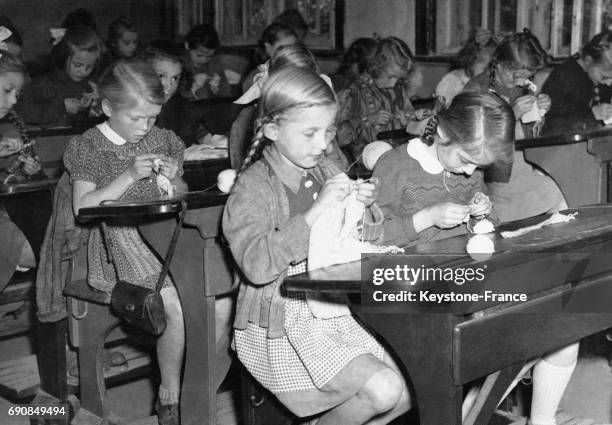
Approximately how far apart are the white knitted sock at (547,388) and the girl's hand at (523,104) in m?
2.16

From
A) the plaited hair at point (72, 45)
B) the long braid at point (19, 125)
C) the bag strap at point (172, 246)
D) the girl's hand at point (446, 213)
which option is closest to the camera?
the girl's hand at point (446, 213)

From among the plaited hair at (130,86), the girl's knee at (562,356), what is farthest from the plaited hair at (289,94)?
the girl's knee at (562,356)

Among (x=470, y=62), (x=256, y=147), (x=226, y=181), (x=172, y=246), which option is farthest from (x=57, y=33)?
(x=256, y=147)

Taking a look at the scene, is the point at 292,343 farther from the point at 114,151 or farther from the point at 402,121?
the point at 402,121

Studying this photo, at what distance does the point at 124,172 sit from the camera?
10.3 feet

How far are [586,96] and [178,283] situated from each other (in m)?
3.43

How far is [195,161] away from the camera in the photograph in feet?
13.0

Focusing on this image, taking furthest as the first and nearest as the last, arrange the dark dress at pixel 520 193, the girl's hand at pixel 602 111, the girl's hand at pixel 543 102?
the girl's hand at pixel 602 111, the girl's hand at pixel 543 102, the dark dress at pixel 520 193

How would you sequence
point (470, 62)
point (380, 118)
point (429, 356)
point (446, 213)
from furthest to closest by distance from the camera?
1. point (470, 62)
2. point (380, 118)
3. point (446, 213)
4. point (429, 356)

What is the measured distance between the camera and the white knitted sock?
9.85 ft

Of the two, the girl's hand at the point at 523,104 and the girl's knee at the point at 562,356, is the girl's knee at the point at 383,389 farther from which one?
the girl's hand at the point at 523,104

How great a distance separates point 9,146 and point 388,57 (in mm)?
2681

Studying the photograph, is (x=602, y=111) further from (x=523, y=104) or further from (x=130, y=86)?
(x=130, y=86)

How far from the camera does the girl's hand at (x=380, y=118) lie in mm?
5684
